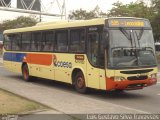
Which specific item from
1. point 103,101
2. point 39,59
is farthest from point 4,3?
point 103,101

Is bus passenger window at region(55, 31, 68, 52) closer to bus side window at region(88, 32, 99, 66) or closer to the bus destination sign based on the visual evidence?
bus side window at region(88, 32, 99, 66)

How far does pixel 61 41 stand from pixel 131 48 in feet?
12.7

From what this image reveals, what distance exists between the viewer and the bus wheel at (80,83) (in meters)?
15.6

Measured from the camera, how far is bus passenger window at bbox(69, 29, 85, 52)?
51.2ft

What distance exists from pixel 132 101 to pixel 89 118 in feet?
12.8

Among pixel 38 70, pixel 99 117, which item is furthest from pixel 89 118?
pixel 38 70

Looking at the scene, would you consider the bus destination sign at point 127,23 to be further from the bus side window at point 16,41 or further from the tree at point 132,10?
the tree at point 132,10

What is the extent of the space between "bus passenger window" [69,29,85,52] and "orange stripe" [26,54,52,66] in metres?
2.06

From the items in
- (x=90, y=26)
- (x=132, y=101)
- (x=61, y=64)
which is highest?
(x=90, y=26)

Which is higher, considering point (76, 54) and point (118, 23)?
point (118, 23)

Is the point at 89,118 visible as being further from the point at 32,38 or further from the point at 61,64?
the point at 32,38

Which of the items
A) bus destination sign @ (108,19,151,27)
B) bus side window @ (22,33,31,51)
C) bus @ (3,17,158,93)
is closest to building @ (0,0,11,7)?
bus side window @ (22,33,31,51)

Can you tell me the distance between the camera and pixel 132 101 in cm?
1373

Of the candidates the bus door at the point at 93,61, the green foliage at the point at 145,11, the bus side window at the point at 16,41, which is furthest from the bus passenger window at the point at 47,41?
the green foliage at the point at 145,11
